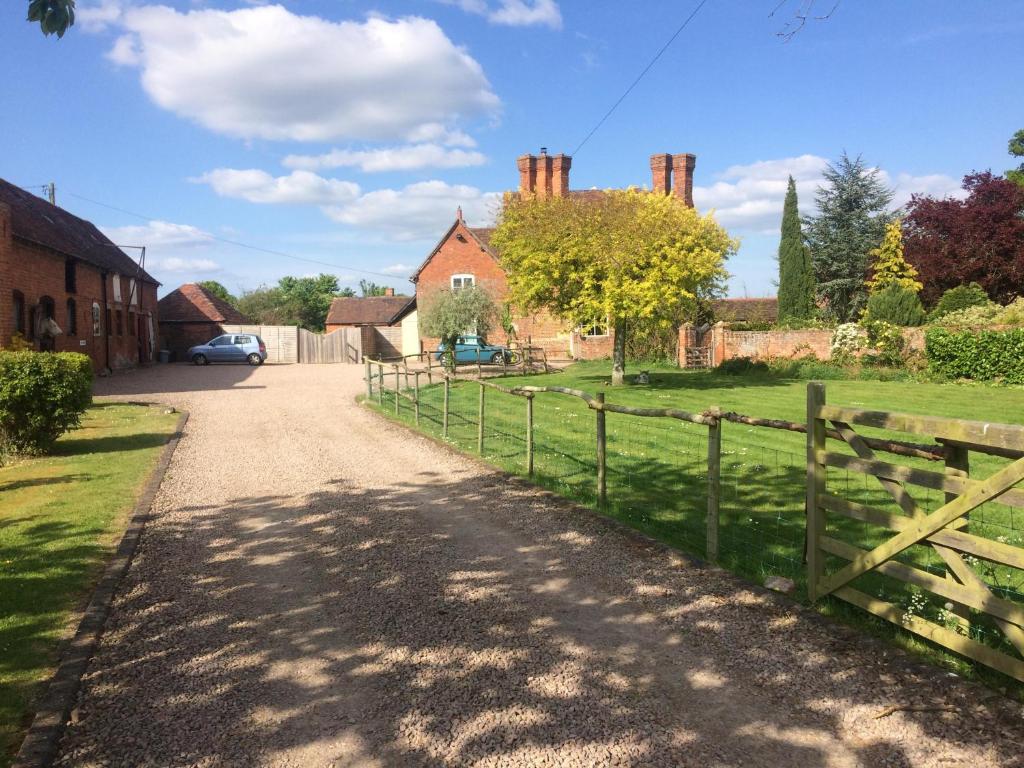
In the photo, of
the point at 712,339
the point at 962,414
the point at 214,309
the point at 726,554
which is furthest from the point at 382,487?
the point at 214,309

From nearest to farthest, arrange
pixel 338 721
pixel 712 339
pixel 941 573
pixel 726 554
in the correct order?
1. pixel 338 721
2. pixel 941 573
3. pixel 726 554
4. pixel 712 339

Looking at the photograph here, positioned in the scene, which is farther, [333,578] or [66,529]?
[66,529]

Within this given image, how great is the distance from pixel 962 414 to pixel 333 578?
1493 centimetres

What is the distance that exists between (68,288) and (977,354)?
31.2 m

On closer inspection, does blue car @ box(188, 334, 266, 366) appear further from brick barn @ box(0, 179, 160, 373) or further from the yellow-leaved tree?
the yellow-leaved tree

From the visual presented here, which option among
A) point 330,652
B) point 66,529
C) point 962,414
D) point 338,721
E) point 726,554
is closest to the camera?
point 338,721

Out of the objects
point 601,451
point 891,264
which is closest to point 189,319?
point 891,264

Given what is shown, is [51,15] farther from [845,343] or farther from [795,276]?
[795,276]

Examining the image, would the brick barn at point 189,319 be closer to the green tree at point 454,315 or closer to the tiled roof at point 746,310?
the green tree at point 454,315

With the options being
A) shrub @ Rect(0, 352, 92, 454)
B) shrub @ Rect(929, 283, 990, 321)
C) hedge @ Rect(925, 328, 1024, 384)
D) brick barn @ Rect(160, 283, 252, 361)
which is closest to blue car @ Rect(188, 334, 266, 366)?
brick barn @ Rect(160, 283, 252, 361)

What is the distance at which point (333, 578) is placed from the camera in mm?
5715

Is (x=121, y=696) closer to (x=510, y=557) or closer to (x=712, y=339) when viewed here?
(x=510, y=557)

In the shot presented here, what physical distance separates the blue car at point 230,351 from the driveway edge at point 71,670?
3482 centimetres

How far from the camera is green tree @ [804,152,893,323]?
143 feet
